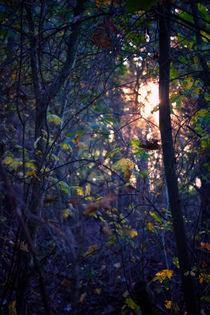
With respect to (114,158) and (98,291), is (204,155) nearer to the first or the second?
(114,158)

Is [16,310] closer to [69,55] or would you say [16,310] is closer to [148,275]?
[148,275]

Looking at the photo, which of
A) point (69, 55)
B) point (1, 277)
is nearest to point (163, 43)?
point (69, 55)

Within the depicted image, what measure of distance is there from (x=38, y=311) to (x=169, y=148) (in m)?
2.71

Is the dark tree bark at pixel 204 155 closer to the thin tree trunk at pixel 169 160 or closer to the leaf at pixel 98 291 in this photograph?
the thin tree trunk at pixel 169 160

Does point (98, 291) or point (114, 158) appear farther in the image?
point (98, 291)

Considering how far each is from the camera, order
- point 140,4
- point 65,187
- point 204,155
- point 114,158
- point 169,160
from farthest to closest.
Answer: point 204,155 → point 114,158 → point 65,187 → point 169,160 → point 140,4

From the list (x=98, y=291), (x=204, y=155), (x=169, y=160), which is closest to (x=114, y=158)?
(x=169, y=160)

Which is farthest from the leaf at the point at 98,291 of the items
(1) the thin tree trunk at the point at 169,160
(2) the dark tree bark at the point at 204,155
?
(1) the thin tree trunk at the point at 169,160

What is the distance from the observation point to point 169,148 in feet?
4.84

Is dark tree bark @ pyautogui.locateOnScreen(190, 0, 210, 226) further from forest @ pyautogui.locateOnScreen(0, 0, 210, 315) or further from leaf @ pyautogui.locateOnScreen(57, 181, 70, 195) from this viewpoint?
leaf @ pyautogui.locateOnScreen(57, 181, 70, 195)

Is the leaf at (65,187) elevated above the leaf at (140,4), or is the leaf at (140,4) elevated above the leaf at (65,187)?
the leaf at (140,4)

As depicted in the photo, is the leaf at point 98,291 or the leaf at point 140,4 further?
the leaf at point 98,291

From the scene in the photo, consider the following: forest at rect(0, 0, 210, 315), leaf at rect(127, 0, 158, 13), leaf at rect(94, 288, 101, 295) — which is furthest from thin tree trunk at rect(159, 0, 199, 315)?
leaf at rect(94, 288, 101, 295)

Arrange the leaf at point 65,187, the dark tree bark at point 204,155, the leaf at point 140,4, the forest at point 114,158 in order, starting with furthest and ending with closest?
the leaf at point 65,187 → the dark tree bark at point 204,155 → the forest at point 114,158 → the leaf at point 140,4
